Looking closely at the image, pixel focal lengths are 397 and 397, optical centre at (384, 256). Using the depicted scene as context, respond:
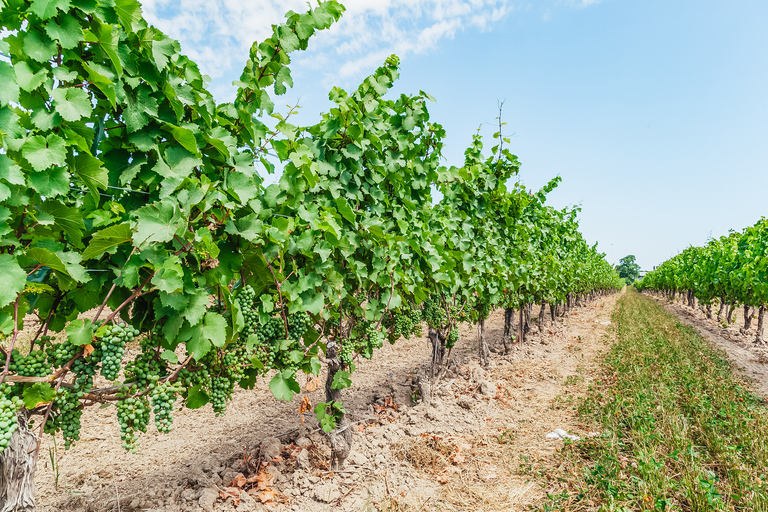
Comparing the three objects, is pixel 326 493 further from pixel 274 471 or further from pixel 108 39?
pixel 108 39

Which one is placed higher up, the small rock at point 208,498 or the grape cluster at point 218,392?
the grape cluster at point 218,392

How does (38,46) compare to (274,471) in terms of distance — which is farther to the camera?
(274,471)

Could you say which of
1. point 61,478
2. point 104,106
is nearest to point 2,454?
point 104,106

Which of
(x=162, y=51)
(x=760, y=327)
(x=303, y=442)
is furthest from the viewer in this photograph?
(x=760, y=327)

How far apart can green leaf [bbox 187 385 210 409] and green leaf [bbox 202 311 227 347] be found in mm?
516

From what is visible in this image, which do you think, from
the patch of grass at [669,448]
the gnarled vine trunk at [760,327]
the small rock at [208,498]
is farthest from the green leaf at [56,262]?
the gnarled vine trunk at [760,327]

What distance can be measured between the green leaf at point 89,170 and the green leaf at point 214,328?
2.65ft

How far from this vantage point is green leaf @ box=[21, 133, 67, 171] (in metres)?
1.44

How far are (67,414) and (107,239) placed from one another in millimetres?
938

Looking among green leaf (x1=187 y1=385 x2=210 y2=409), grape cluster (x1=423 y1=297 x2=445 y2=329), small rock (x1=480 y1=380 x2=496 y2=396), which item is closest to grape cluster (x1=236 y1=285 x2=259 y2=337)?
green leaf (x1=187 y1=385 x2=210 y2=409)

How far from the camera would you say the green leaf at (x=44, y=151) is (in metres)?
1.44

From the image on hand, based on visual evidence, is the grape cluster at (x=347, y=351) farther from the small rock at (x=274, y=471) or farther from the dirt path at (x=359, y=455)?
the small rock at (x=274, y=471)

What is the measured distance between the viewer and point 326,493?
11.1 feet

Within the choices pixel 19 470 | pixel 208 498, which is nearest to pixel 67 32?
pixel 19 470
